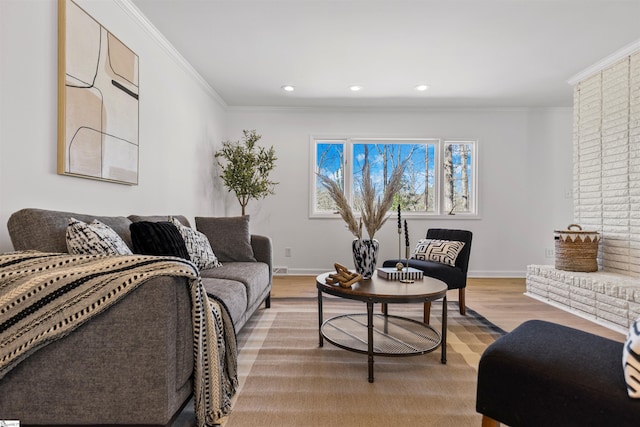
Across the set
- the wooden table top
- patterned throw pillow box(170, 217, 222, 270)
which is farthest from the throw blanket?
patterned throw pillow box(170, 217, 222, 270)

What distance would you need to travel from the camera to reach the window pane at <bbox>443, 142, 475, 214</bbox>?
491 centimetres

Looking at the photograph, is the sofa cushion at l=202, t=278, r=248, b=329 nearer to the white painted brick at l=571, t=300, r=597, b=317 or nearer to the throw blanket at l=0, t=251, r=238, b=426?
the throw blanket at l=0, t=251, r=238, b=426

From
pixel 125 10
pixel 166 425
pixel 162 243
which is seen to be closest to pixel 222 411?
pixel 166 425

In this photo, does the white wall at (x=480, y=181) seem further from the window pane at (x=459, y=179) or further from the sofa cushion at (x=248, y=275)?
the sofa cushion at (x=248, y=275)

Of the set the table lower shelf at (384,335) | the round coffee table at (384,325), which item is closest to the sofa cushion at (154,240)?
the round coffee table at (384,325)

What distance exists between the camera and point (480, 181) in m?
4.83

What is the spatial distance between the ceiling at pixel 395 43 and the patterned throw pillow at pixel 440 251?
5.72 ft

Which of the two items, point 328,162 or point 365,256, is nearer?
point 365,256

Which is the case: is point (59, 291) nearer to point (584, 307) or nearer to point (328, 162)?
point (584, 307)

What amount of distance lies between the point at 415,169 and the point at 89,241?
4.25 meters

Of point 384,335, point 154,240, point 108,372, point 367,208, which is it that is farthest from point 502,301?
point 108,372

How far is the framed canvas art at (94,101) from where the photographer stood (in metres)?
1.86

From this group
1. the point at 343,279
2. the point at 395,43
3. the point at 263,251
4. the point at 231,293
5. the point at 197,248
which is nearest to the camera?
the point at 231,293

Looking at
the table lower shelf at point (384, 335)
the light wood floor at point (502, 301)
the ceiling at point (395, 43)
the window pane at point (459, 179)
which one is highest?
the ceiling at point (395, 43)
